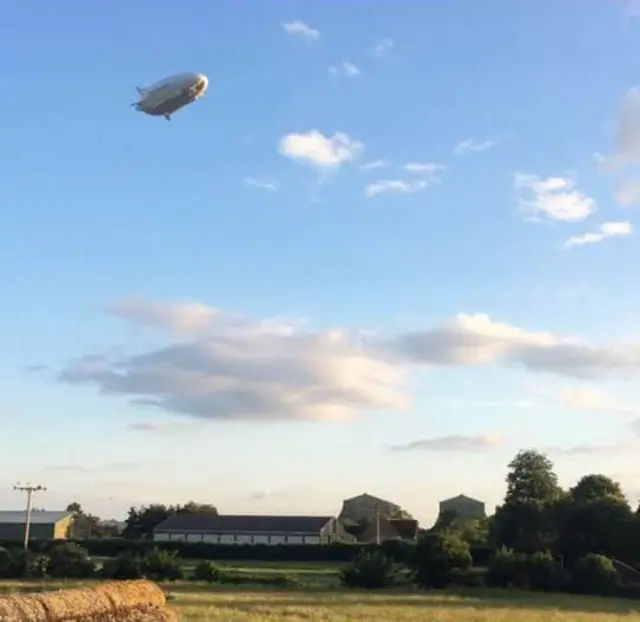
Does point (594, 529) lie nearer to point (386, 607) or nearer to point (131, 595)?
point (386, 607)

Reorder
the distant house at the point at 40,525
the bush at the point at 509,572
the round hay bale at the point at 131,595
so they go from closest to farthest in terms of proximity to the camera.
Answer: the round hay bale at the point at 131,595, the bush at the point at 509,572, the distant house at the point at 40,525

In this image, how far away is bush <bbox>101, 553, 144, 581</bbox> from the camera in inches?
2682

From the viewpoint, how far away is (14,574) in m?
74.9

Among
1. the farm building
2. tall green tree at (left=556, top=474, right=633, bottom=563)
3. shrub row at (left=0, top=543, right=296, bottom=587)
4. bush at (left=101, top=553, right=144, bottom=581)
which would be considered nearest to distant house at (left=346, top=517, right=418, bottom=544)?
the farm building

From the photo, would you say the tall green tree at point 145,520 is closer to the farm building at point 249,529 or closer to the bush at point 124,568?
the farm building at point 249,529

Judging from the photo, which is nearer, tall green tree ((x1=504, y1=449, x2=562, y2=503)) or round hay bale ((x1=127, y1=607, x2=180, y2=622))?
round hay bale ((x1=127, y1=607, x2=180, y2=622))

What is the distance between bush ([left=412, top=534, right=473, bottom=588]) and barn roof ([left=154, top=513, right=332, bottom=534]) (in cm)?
8115

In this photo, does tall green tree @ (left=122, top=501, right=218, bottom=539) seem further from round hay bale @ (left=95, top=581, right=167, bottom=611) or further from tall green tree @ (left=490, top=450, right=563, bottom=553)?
round hay bale @ (left=95, top=581, right=167, bottom=611)

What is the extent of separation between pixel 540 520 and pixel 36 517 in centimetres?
9626

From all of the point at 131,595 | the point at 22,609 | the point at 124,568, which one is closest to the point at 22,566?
the point at 124,568

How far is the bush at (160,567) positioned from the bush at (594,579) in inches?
1070

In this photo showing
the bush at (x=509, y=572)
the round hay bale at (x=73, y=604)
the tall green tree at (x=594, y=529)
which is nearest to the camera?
the round hay bale at (x=73, y=604)

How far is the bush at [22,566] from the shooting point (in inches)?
2945

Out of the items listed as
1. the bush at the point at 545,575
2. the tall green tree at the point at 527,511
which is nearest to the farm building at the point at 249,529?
the tall green tree at the point at 527,511
